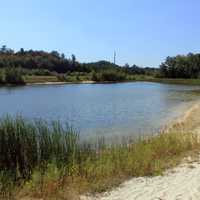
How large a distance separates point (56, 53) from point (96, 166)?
167483 mm

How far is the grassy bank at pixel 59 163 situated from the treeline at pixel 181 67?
117 metres

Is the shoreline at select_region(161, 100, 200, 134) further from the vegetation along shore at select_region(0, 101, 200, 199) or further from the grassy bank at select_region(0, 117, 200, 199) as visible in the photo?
the grassy bank at select_region(0, 117, 200, 199)

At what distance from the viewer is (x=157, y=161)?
10898mm

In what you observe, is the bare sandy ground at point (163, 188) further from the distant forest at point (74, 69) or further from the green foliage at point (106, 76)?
the green foliage at point (106, 76)

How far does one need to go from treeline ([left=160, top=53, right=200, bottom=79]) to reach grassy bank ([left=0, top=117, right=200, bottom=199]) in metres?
117

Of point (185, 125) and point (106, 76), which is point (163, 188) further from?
point (106, 76)

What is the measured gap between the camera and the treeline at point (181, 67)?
128 metres

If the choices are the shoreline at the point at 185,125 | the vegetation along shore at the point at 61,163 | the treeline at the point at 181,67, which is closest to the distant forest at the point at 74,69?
the treeline at the point at 181,67

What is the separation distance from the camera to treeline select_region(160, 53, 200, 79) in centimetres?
12794

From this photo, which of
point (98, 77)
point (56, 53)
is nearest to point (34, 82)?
point (98, 77)

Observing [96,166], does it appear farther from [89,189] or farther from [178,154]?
[178,154]

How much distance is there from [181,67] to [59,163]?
402 ft

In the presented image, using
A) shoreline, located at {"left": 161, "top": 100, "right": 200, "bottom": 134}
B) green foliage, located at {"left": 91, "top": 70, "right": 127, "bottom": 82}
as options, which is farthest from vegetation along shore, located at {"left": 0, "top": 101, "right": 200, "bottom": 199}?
green foliage, located at {"left": 91, "top": 70, "right": 127, "bottom": 82}

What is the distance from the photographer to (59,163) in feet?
33.4
